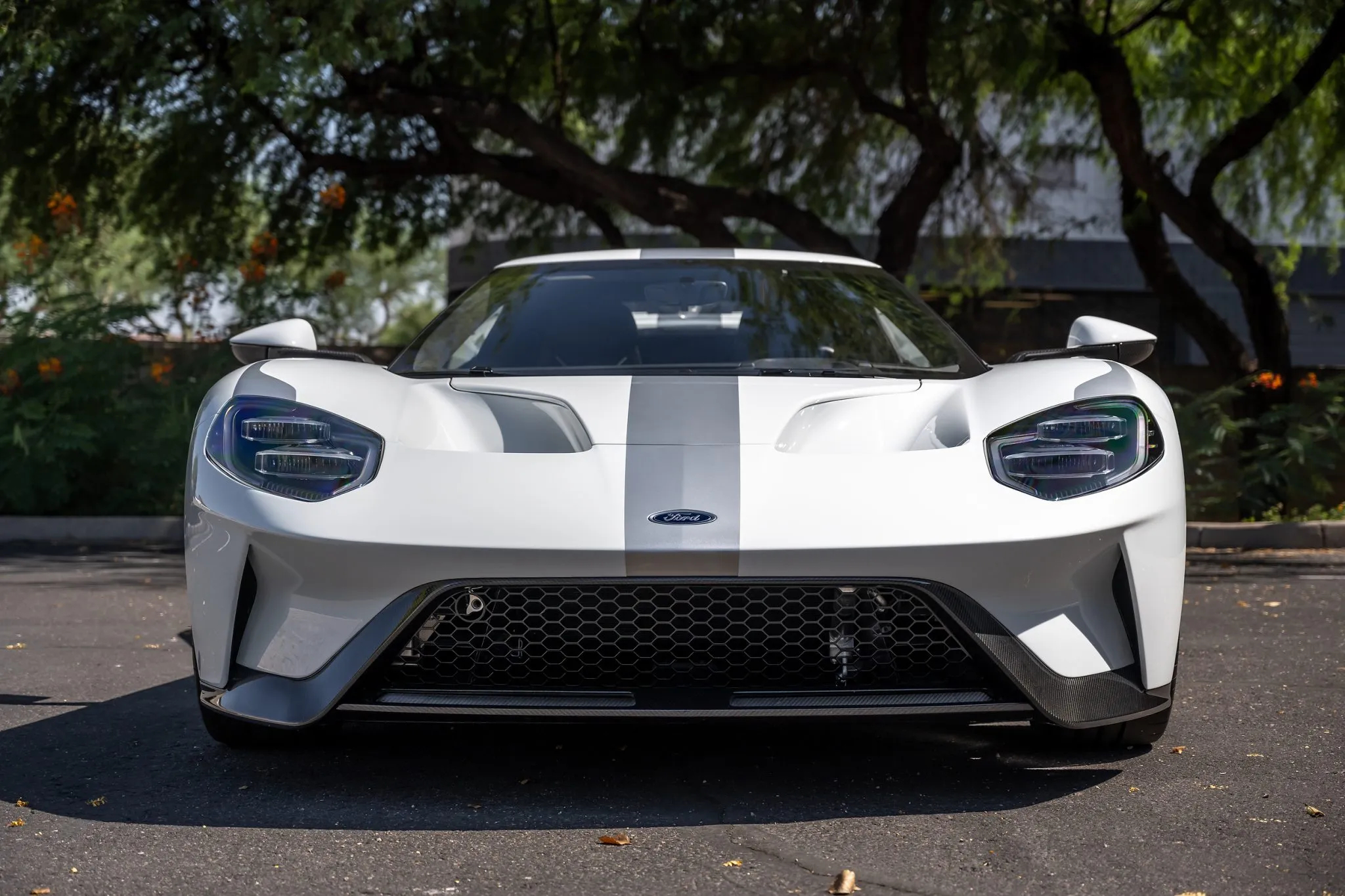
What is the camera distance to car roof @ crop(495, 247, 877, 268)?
15.6 ft

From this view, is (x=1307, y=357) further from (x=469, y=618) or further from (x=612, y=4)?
(x=469, y=618)

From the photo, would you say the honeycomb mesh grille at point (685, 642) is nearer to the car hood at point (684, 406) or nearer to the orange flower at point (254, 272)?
the car hood at point (684, 406)

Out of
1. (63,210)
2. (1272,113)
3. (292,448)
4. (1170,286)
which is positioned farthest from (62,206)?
(1170,286)

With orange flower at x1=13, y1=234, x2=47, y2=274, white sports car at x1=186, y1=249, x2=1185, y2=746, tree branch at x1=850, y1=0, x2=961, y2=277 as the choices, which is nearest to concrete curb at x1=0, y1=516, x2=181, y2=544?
orange flower at x1=13, y1=234, x2=47, y2=274

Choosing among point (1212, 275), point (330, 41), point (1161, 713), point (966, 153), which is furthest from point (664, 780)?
point (1212, 275)

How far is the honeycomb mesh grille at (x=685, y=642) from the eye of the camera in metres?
3.16

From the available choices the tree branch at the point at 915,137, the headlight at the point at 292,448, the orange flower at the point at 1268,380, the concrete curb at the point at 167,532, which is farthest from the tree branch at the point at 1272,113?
the headlight at the point at 292,448

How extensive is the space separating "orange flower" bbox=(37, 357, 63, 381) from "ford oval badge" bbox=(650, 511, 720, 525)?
333 inches

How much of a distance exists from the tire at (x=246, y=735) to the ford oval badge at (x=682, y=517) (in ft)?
3.69

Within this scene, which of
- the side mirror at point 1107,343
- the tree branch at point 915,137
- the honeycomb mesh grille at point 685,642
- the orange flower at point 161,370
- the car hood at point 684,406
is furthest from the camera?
the tree branch at point 915,137

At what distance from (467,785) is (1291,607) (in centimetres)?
473

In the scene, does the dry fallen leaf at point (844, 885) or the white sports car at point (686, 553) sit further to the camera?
the white sports car at point (686, 553)

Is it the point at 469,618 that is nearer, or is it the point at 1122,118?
the point at 469,618

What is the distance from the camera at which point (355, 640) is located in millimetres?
3127
